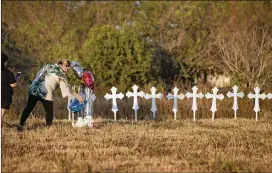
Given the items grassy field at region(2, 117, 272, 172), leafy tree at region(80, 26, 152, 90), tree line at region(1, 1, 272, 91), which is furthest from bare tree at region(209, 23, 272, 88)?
grassy field at region(2, 117, 272, 172)

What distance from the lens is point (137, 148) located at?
9.05 m

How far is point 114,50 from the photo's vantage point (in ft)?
89.8

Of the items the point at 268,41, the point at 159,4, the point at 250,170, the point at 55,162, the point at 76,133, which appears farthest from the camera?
the point at 159,4

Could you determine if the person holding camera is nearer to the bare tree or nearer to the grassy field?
the grassy field

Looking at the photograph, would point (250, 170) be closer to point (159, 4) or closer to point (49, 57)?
point (49, 57)

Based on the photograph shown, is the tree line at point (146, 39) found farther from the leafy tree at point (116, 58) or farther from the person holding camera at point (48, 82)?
the person holding camera at point (48, 82)

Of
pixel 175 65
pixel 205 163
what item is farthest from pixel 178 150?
pixel 175 65

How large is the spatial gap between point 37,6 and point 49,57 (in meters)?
6.60

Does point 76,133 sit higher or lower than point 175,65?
lower

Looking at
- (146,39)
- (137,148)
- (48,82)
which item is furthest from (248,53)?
(137,148)

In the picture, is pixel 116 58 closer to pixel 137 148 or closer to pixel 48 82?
pixel 48 82

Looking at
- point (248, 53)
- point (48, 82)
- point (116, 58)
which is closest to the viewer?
point (48, 82)

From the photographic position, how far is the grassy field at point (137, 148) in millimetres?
7516

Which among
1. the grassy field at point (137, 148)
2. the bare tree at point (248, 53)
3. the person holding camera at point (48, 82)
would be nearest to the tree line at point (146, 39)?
the bare tree at point (248, 53)
